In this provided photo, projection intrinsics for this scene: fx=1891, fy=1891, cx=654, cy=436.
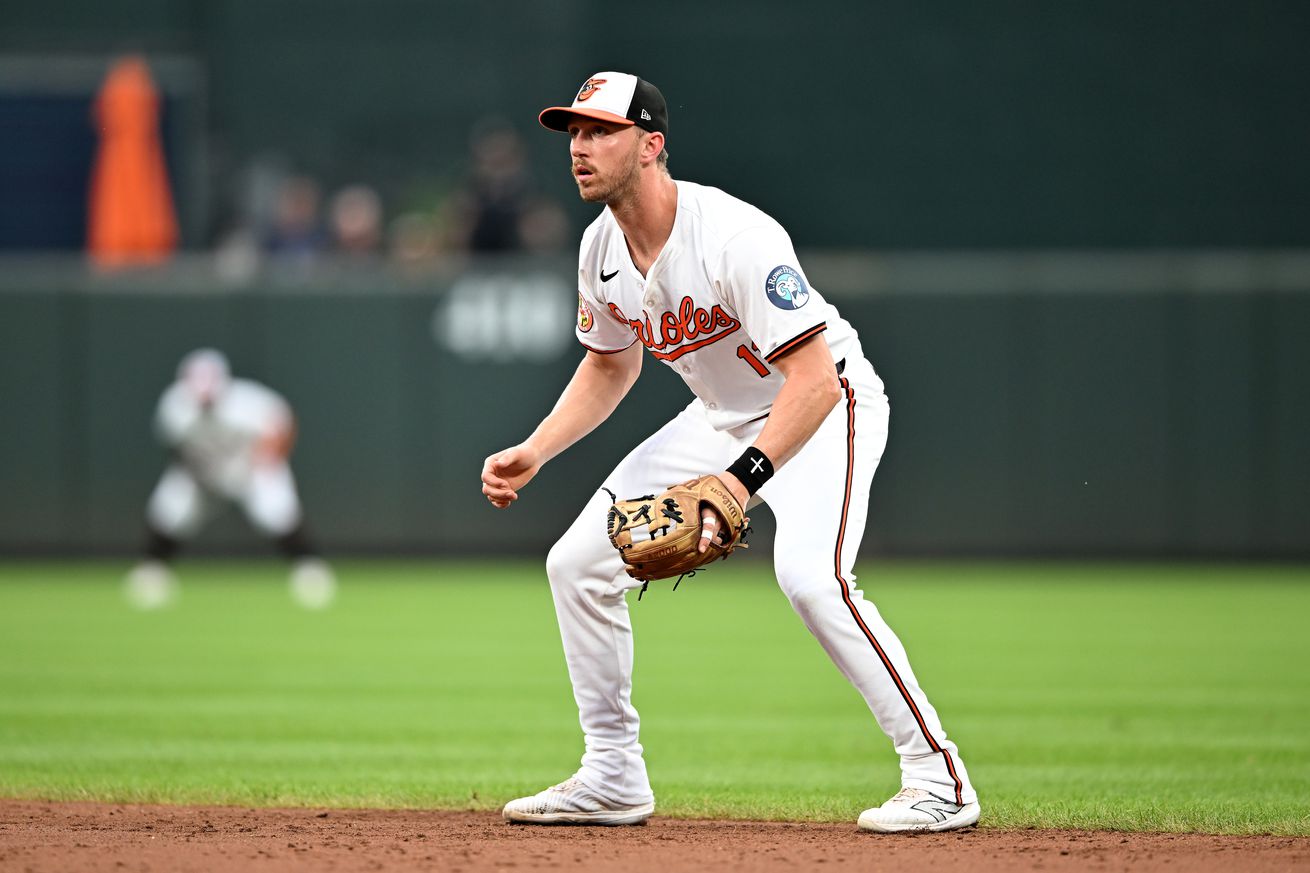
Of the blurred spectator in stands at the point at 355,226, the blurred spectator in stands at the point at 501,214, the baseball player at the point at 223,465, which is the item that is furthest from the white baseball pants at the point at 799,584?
the blurred spectator in stands at the point at 355,226

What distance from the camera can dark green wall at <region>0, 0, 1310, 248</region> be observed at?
690 inches

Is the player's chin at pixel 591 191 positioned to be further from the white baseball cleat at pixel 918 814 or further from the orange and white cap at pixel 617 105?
the white baseball cleat at pixel 918 814

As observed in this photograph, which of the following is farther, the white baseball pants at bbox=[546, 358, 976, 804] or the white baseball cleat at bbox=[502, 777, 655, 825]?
the white baseball cleat at bbox=[502, 777, 655, 825]

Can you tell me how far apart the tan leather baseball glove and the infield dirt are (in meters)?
0.73

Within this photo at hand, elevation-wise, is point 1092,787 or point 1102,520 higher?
point 1092,787

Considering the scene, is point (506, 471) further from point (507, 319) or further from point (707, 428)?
point (507, 319)

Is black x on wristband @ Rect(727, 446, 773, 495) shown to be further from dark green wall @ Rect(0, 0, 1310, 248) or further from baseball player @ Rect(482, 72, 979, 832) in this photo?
dark green wall @ Rect(0, 0, 1310, 248)

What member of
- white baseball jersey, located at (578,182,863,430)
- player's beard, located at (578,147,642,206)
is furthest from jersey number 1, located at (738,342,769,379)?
player's beard, located at (578,147,642,206)

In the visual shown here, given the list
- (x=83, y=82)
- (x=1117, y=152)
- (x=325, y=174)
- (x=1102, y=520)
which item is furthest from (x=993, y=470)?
(x=83, y=82)

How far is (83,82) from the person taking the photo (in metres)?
17.9

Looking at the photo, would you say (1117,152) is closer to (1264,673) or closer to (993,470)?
(993,470)

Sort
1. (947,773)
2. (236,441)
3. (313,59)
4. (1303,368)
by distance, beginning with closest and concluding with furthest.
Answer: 1. (947,773)
2. (236,441)
3. (1303,368)
4. (313,59)

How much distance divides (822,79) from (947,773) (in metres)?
13.3

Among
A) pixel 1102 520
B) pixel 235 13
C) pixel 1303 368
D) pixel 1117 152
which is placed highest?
pixel 235 13
